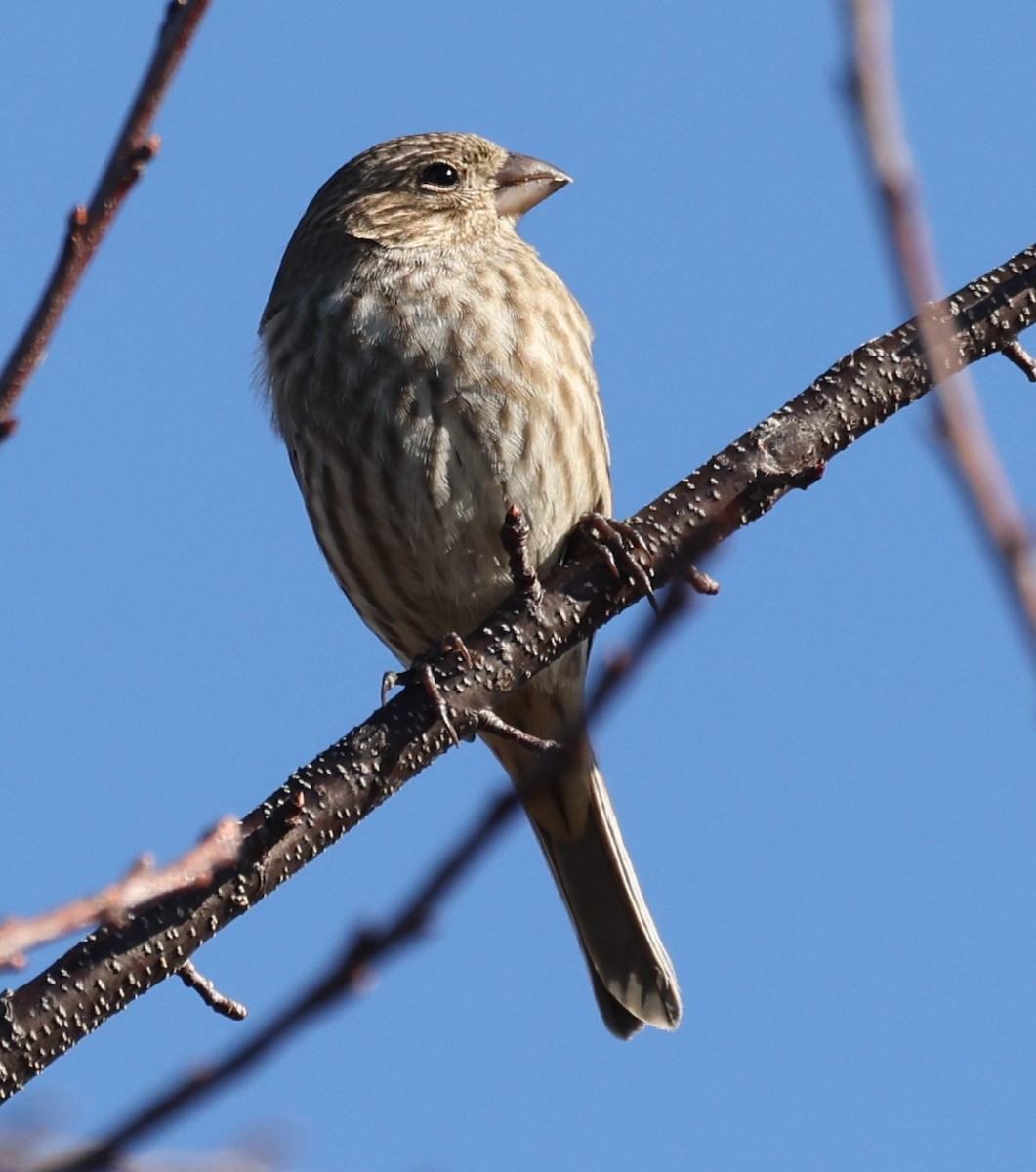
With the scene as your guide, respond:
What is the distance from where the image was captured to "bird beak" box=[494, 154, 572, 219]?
293 inches

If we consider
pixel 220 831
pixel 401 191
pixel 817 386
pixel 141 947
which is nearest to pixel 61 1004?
pixel 141 947

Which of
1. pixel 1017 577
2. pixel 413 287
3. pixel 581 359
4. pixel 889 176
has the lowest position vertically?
pixel 1017 577

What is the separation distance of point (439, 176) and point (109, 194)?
19.4 feet

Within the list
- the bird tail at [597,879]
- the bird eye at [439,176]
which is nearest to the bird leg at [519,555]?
the bird tail at [597,879]

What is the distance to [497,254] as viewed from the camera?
22.7 ft

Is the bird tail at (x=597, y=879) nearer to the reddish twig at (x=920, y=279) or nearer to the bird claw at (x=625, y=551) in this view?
the bird claw at (x=625, y=551)

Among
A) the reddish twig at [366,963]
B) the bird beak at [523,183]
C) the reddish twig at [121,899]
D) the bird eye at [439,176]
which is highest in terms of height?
the bird eye at [439,176]

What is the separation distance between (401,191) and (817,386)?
294 cm

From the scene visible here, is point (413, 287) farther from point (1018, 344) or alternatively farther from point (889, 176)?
point (889, 176)

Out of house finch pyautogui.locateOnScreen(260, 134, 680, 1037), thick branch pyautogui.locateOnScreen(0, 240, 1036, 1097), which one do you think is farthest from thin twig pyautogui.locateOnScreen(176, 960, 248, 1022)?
house finch pyautogui.locateOnScreen(260, 134, 680, 1037)

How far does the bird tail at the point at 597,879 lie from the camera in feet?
21.1

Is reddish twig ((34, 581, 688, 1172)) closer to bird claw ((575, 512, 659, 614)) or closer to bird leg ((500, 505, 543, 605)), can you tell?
bird leg ((500, 505, 543, 605))

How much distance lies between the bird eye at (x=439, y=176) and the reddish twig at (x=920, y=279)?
6026 millimetres

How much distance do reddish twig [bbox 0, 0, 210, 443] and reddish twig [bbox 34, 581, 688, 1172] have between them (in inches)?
26.1
